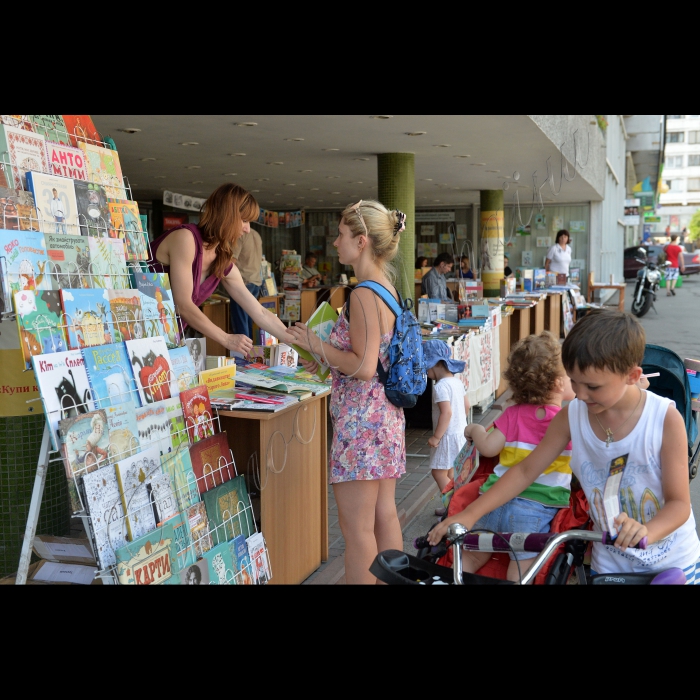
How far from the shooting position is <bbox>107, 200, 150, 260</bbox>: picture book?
2891mm

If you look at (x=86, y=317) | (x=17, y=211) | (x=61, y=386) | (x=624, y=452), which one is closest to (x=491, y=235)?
(x=86, y=317)

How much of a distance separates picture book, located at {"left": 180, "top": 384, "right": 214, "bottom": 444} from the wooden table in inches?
5.9

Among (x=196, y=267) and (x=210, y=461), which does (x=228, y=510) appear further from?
(x=196, y=267)

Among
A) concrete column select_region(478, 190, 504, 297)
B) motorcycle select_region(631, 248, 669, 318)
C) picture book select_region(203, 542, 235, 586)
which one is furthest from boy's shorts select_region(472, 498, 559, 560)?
motorcycle select_region(631, 248, 669, 318)

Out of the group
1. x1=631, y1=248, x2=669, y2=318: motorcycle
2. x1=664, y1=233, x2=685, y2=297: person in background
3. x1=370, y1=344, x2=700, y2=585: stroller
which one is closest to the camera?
x1=370, y1=344, x2=700, y2=585: stroller

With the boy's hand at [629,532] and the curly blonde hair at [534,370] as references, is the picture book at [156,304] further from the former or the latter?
the boy's hand at [629,532]

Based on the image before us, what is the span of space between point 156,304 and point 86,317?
0.37 meters

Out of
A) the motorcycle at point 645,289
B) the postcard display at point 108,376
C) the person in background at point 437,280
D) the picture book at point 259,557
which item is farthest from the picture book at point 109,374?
the motorcycle at point 645,289

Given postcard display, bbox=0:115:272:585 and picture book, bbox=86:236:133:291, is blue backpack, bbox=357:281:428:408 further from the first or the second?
picture book, bbox=86:236:133:291

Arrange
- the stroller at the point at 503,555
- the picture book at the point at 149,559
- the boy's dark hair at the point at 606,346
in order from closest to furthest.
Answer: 1. the stroller at the point at 503,555
2. the boy's dark hair at the point at 606,346
3. the picture book at the point at 149,559

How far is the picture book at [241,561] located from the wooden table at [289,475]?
229mm

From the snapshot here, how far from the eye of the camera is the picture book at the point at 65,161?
8.74 feet
